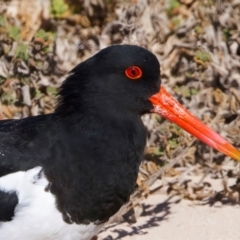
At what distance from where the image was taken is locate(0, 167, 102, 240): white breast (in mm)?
4133

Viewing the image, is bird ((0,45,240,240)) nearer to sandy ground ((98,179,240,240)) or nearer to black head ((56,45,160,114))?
black head ((56,45,160,114))

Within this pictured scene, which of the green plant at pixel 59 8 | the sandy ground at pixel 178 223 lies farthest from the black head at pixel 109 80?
the green plant at pixel 59 8

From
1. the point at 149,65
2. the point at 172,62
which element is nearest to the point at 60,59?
the point at 172,62

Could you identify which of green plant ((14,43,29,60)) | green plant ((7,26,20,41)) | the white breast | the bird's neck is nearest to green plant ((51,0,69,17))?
green plant ((7,26,20,41))

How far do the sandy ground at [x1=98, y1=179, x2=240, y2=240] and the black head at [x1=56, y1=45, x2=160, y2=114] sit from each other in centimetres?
122

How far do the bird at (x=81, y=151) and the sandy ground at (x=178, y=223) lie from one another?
992mm

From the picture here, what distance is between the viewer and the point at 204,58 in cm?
617

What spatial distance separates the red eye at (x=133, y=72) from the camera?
435cm

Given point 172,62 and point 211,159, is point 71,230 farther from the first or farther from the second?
point 172,62

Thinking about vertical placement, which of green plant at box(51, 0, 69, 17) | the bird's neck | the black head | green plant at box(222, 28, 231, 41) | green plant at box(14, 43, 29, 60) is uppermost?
the black head

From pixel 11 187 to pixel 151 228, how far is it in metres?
1.46

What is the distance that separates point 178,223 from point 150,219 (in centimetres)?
19

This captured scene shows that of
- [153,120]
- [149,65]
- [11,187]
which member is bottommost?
[153,120]

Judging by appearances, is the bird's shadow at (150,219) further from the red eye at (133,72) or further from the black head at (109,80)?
the red eye at (133,72)
